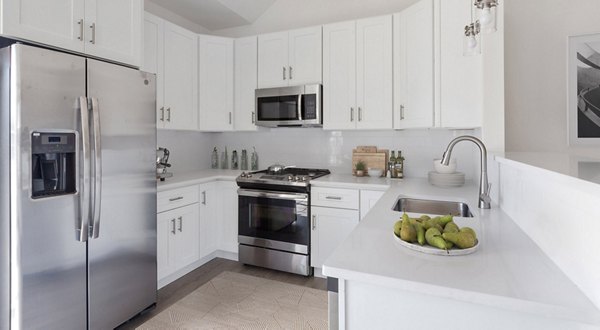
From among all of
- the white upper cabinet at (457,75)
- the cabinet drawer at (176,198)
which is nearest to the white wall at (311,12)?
the white upper cabinet at (457,75)

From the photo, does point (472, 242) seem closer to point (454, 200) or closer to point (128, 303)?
point (454, 200)

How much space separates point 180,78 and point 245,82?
2.22ft

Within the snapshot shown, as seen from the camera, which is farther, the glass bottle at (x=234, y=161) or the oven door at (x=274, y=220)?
the glass bottle at (x=234, y=161)

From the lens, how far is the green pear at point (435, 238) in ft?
3.38

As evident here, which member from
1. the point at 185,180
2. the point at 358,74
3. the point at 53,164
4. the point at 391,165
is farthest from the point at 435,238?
the point at 185,180

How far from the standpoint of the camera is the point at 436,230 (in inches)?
42.8

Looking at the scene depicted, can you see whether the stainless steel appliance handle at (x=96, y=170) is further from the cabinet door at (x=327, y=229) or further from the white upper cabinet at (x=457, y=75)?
the white upper cabinet at (x=457, y=75)

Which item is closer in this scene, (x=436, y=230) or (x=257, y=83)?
(x=436, y=230)

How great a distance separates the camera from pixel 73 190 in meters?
1.76

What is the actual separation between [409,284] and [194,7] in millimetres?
3518

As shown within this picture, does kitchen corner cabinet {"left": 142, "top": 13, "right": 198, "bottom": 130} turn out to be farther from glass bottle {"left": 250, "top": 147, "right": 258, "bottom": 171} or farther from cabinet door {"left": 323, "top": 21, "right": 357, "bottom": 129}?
cabinet door {"left": 323, "top": 21, "right": 357, "bottom": 129}

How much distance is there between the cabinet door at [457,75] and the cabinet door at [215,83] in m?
2.15

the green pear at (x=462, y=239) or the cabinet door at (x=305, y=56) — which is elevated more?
the cabinet door at (x=305, y=56)

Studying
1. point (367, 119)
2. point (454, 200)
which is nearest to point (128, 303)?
point (454, 200)
